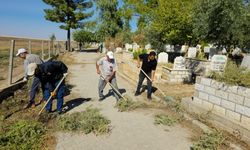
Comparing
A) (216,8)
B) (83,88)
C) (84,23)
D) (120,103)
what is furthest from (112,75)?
(84,23)

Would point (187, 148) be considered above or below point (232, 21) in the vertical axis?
below

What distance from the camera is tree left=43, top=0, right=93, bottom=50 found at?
1342 inches

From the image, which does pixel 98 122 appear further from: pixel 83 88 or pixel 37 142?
pixel 83 88

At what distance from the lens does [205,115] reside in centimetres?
586

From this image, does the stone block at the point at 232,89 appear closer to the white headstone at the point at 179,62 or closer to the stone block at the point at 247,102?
the stone block at the point at 247,102

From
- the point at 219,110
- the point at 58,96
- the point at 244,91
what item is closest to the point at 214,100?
the point at 219,110

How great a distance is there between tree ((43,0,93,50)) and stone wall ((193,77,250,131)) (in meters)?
31.1

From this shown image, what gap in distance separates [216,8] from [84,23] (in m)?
30.5

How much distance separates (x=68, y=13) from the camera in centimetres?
3456

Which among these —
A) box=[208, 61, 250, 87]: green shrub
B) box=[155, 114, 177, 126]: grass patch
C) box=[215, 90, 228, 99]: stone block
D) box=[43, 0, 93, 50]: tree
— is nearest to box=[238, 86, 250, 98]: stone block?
box=[208, 61, 250, 87]: green shrub

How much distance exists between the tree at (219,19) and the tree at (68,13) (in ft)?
91.7

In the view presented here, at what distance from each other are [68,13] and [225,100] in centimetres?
3250

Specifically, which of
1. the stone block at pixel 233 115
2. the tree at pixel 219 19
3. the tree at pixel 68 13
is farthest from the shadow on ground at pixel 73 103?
the tree at pixel 68 13

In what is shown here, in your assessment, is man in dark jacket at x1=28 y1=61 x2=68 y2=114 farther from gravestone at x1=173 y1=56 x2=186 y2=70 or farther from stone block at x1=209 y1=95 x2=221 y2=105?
gravestone at x1=173 y1=56 x2=186 y2=70
